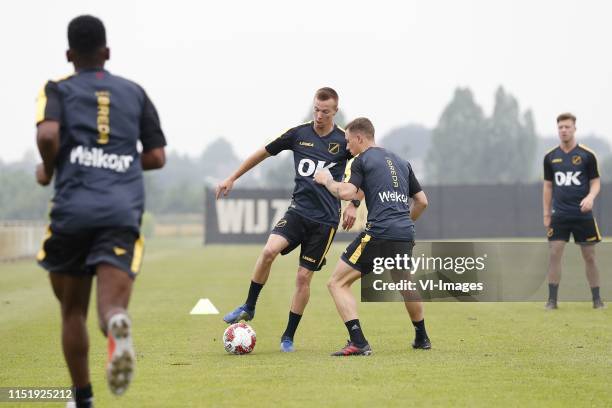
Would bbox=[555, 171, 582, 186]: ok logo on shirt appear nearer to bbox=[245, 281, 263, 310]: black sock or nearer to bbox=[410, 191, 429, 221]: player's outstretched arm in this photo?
bbox=[410, 191, 429, 221]: player's outstretched arm

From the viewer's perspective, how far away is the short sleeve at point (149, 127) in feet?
19.1

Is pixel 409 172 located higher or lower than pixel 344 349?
higher

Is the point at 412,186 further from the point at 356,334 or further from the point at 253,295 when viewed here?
the point at 253,295

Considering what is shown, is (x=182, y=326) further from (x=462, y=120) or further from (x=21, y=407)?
(x=462, y=120)

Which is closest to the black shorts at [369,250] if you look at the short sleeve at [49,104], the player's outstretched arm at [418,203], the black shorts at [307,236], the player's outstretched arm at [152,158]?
A: the player's outstretched arm at [418,203]

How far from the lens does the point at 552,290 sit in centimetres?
1401

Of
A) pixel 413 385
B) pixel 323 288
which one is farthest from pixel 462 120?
pixel 413 385

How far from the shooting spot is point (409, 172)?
9.23 metres

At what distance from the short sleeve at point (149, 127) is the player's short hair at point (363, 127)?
10.9ft

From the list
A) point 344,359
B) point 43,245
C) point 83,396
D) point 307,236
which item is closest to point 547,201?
point 307,236

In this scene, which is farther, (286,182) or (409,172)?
(286,182)

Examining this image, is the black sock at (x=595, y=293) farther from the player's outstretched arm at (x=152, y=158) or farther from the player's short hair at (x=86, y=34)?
the player's short hair at (x=86, y=34)

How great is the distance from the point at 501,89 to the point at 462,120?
7.63 meters

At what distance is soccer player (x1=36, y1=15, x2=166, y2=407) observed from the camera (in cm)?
547
